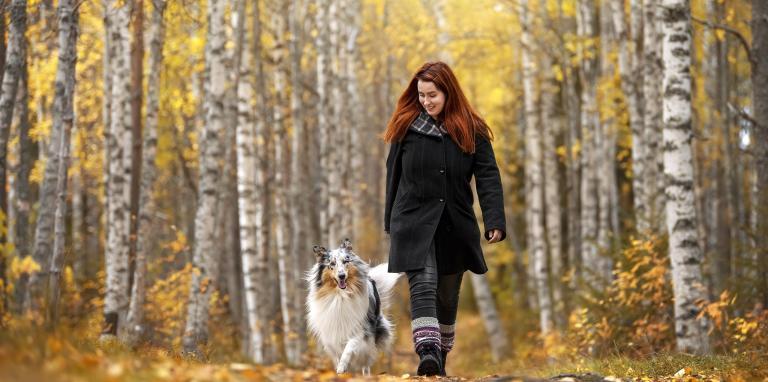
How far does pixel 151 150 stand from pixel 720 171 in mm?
15384

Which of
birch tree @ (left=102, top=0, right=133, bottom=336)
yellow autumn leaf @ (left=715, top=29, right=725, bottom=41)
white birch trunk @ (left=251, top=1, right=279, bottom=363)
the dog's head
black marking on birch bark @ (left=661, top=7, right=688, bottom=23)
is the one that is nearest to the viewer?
the dog's head

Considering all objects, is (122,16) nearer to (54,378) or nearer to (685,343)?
(685,343)

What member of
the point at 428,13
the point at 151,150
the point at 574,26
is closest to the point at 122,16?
the point at 151,150

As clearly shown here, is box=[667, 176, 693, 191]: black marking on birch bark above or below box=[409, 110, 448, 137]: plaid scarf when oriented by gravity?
below

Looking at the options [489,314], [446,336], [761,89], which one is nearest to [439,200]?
[446,336]

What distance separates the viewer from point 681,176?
1064cm

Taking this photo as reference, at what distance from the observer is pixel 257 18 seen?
63.8ft

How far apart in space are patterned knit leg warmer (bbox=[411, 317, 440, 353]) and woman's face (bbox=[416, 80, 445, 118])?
163 cm

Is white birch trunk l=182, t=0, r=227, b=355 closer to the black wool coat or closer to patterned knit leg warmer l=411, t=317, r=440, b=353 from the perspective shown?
the black wool coat

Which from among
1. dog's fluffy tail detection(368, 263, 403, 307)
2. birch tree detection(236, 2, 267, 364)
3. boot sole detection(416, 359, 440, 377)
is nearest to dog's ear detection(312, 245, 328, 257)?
dog's fluffy tail detection(368, 263, 403, 307)

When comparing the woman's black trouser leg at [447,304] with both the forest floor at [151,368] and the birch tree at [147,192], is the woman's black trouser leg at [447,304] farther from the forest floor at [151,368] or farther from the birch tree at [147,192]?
the birch tree at [147,192]

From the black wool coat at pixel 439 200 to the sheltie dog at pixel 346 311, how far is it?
1.20 metres

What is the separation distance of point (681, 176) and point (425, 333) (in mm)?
4616

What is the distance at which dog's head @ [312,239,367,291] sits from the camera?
895cm
